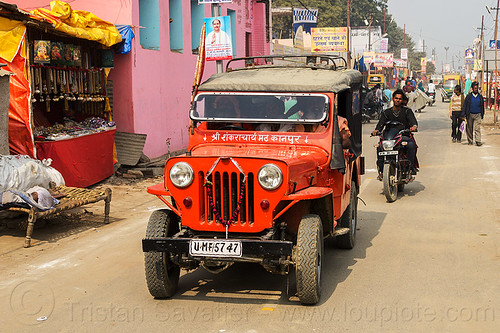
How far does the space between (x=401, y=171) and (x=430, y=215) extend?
6.49 ft

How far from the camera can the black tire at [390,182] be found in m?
11.3

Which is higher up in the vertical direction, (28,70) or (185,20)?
(185,20)

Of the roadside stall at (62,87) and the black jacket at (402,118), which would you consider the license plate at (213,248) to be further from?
the black jacket at (402,118)

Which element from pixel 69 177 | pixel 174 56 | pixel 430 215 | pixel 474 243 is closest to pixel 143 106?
pixel 174 56

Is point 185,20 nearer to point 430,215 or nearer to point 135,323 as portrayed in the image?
point 430,215

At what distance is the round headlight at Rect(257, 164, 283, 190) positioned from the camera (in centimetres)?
575

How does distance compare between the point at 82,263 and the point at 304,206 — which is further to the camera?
the point at 82,263

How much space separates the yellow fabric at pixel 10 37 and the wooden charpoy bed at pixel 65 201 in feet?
8.43

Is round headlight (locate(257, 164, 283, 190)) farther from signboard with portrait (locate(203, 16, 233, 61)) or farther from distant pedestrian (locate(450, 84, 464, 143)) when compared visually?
distant pedestrian (locate(450, 84, 464, 143))

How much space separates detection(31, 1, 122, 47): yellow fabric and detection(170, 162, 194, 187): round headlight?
6.90 metres

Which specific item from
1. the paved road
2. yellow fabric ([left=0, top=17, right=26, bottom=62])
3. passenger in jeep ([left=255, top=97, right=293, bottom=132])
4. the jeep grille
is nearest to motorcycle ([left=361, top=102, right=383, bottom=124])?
the paved road

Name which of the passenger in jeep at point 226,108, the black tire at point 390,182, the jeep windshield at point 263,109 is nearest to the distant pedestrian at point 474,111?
the black tire at point 390,182

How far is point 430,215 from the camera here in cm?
1020

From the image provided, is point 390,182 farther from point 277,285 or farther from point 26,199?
point 26,199
